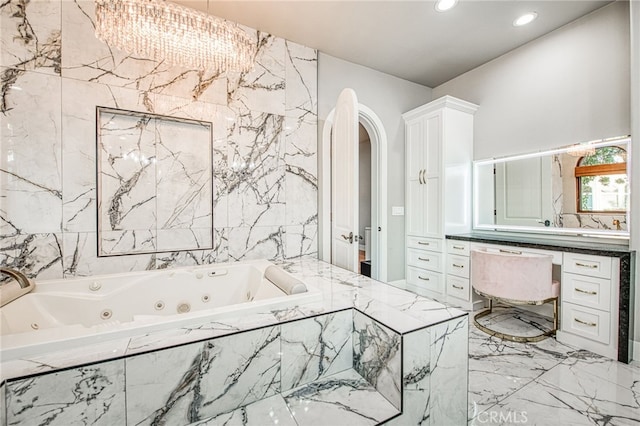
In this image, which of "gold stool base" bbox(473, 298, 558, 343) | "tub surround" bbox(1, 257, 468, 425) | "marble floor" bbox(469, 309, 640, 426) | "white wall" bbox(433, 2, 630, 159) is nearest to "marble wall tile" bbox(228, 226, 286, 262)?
"tub surround" bbox(1, 257, 468, 425)

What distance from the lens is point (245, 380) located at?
1.20 m

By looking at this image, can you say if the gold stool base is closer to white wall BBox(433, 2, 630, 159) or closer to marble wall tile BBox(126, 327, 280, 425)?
white wall BBox(433, 2, 630, 159)

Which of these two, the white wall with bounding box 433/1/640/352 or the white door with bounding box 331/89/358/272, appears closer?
the white wall with bounding box 433/1/640/352

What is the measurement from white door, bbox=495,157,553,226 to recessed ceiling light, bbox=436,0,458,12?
1.69 m

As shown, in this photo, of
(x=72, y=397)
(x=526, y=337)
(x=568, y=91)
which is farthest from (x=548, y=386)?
(x=568, y=91)

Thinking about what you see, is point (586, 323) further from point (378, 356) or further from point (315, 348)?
point (315, 348)

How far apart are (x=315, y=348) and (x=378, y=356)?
0.31m

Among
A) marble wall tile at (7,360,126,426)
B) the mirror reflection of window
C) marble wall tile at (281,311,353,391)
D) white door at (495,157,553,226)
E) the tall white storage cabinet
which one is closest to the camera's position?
marble wall tile at (7,360,126,426)

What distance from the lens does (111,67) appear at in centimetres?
208

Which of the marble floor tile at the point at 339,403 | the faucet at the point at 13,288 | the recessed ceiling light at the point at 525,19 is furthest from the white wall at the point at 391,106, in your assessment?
the faucet at the point at 13,288

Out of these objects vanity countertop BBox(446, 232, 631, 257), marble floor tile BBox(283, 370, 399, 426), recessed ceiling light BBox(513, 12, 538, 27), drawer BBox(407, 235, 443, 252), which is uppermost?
recessed ceiling light BBox(513, 12, 538, 27)

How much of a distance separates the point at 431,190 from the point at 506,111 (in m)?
1.16

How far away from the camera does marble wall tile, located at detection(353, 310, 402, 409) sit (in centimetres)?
117

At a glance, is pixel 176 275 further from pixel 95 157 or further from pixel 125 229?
pixel 95 157
